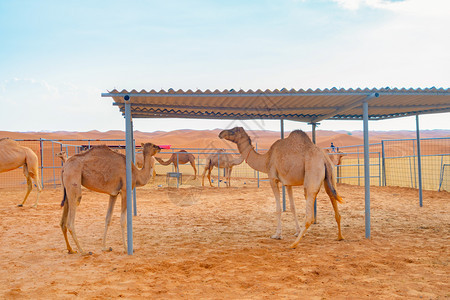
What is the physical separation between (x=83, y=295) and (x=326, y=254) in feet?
12.5

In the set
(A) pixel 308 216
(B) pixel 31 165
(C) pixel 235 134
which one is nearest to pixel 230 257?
(A) pixel 308 216

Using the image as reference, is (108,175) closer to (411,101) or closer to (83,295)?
(83,295)

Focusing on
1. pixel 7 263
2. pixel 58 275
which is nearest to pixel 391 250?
pixel 58 275

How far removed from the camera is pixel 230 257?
575 centimetres

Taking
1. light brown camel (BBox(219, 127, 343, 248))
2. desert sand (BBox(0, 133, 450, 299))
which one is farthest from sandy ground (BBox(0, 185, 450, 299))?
light brown camel (BBox(219, 127, 343, 248))

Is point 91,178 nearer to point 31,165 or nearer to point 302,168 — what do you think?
point 302,168

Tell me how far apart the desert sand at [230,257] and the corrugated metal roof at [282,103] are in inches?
109

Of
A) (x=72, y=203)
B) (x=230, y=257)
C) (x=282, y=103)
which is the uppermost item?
(x=282, y=103)

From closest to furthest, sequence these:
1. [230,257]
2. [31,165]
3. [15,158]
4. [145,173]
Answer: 1. [230,257]
2. [145,173]
3. [15,158]
4. [31,165]

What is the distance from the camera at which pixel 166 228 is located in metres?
8.26

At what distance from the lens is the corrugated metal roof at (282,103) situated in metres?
6.24

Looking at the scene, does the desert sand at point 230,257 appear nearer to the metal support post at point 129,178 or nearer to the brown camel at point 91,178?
the metal support post at point 129,178

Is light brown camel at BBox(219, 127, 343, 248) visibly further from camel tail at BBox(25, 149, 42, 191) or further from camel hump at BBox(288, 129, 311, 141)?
camel tail at BBox(25, 149, 42, 191)

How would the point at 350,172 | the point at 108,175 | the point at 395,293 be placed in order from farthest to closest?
the point at 350,172, the point at 108,175, the point at 395,293
